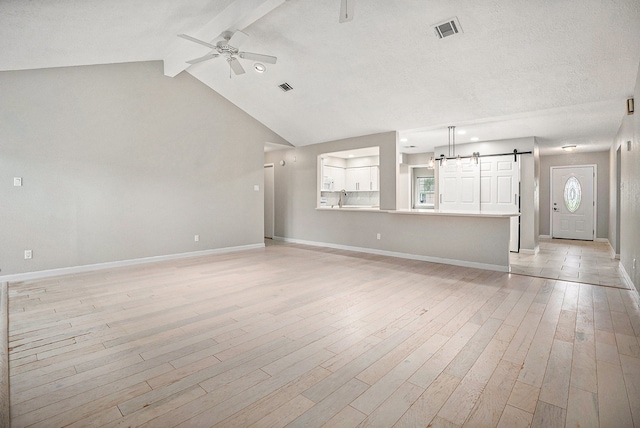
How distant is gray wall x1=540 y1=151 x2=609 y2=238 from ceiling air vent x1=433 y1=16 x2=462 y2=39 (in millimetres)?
7327

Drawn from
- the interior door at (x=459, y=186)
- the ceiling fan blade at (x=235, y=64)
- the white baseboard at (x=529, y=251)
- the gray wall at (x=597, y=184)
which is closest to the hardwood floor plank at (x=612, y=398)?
the ceiling fan blade at (x=235, y=64)

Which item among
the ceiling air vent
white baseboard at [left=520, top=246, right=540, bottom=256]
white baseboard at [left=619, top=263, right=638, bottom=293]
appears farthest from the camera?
white baseboard at [left=520, top=246, right=540, bottom=256]

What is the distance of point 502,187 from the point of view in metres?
7.06

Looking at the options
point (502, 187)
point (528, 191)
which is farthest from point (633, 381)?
point (502, 187)

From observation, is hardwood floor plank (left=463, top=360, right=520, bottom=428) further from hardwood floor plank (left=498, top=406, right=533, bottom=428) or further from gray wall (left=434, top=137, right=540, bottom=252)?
gray wall (left=434, top=137, right=540, bottom=252)

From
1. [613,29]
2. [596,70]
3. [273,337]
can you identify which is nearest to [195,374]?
[273,337]

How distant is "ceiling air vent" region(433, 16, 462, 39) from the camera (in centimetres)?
357

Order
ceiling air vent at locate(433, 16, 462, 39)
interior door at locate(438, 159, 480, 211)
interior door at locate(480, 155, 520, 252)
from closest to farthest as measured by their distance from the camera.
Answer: ceiling air vent at locate(433, 16, 462, 39)
interior door at locate(480, 155, 520, 252)
interior door at locate(438, 159, 480, 211)

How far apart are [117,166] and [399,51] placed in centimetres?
486

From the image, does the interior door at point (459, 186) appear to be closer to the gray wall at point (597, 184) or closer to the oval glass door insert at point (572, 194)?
the gray wall at point (597, 184)

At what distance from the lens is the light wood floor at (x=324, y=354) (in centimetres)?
169

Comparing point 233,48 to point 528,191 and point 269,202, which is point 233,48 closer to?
point 269,202

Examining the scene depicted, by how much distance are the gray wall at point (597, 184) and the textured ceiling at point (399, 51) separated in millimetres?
2989

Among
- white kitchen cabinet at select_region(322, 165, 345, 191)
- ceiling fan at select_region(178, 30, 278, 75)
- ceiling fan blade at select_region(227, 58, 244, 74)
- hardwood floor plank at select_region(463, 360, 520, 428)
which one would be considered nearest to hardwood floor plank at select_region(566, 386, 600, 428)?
hardwood floor plank at select_region(463, 360, 520, 428)
